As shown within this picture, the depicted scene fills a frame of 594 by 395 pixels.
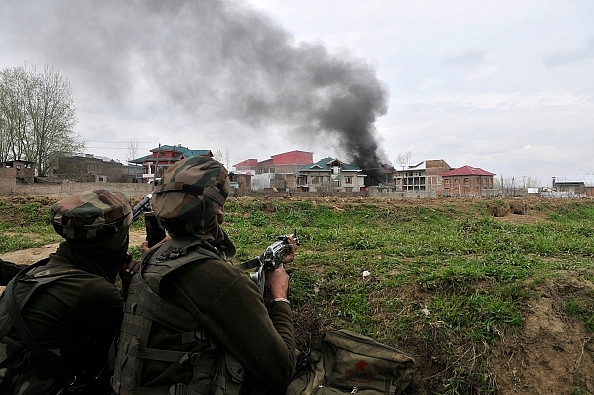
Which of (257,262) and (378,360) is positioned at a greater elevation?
(257,262)

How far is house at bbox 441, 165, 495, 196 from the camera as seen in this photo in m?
59.5

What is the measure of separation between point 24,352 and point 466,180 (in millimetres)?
62772

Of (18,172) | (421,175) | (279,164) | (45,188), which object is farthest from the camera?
(279,164)

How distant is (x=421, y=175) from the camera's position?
65.6m

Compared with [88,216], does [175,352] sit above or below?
below

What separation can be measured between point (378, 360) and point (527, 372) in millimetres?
1315

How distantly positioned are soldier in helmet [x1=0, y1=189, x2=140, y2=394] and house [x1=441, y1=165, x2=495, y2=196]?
196 ft

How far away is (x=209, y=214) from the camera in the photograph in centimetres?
237

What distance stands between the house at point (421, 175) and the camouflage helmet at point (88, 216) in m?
63.2

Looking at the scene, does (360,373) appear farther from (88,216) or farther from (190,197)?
(88,216)

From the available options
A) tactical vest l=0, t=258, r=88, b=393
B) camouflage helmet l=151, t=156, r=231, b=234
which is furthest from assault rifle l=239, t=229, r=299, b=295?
tactical vest l=0, t=258, r=88, b=393

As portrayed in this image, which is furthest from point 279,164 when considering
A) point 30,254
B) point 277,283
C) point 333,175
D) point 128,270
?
point 277,283

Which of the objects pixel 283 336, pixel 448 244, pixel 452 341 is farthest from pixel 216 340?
pixel 448 244

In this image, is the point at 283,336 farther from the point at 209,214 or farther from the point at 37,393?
the point at 37,393
